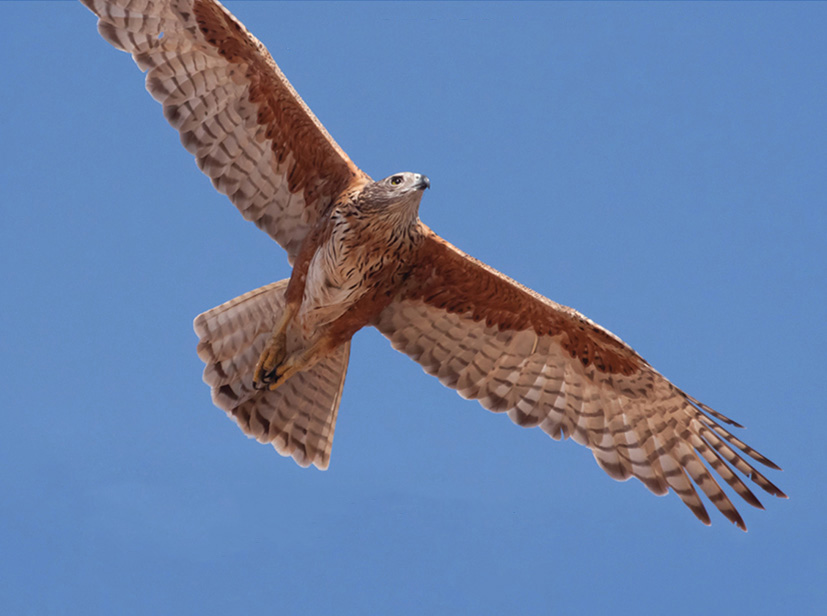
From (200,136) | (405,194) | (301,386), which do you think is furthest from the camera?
(301,386)

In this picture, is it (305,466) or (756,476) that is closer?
(756,476)

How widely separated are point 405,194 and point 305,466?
271 centimetres

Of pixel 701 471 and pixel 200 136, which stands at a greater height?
pixel 200 136

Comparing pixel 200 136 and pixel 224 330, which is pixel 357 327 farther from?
pixel 200 136

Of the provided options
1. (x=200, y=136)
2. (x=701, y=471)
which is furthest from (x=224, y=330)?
(x=701, y=471)

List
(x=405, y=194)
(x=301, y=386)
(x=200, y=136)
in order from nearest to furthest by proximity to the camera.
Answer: (x=405, y=194) → (x=200, y=136) → (x=301, y=386)

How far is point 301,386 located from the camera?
11047 millimetres

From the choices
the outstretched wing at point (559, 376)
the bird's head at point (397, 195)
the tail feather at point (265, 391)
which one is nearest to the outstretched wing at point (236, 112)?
the bird's head at point (397, 195)

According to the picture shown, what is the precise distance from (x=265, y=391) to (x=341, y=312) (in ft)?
3.43

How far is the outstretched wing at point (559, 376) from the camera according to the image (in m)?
10.6

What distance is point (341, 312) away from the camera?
10477 mm

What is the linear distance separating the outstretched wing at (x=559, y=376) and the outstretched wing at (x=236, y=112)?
1.12 metres

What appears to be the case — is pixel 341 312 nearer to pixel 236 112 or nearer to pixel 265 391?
pixel 265 391

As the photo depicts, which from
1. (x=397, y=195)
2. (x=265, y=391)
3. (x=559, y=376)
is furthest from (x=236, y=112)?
(x=559, y=376)
